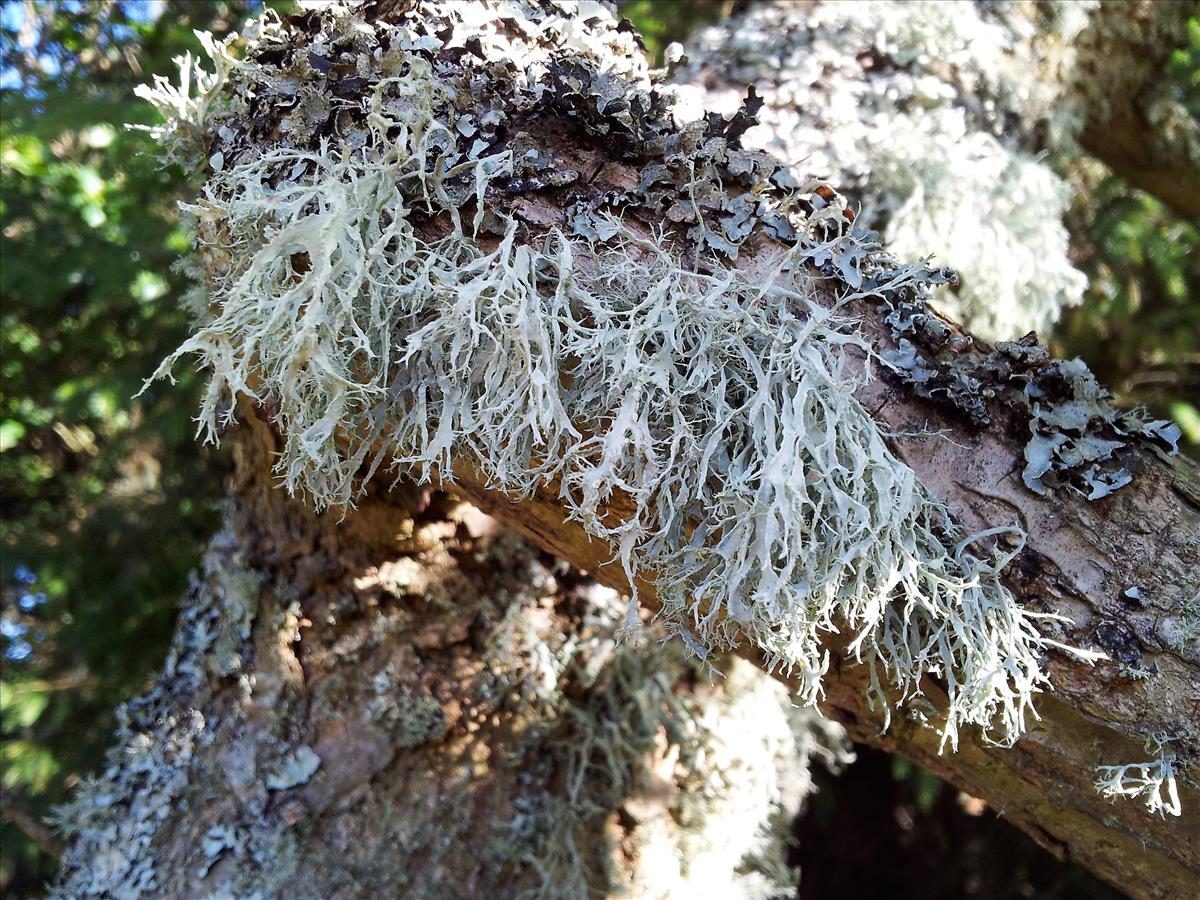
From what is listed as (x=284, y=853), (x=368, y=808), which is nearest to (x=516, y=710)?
(x=368, y=808)

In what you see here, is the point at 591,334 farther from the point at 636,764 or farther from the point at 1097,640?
the point at 636,764

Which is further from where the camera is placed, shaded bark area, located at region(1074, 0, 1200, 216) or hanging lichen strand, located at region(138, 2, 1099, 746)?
shaded bark area, located at region(1074, 0, 1200, 216)

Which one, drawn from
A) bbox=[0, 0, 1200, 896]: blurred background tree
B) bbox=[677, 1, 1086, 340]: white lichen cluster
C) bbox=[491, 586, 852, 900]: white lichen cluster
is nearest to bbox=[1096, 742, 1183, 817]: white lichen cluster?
bbox=[491, 586, 852, 900]: white lichen cluster

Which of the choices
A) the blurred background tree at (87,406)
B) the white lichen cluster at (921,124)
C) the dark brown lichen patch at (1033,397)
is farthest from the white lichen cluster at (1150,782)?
the blurred background tree at (87,406)

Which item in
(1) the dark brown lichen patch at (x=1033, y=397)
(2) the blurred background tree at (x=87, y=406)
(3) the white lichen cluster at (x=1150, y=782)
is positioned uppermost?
(1) the dark brown lichen patch at (x=1033, y=397)

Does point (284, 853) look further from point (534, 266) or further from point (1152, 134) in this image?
point (1152, 134)

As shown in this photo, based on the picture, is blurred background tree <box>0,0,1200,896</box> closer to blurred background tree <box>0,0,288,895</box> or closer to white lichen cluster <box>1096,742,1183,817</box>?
blurred background tree <box>0,0,288,895</box>

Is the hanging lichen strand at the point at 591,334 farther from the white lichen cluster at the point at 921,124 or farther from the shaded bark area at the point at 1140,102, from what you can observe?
the shaded bark area at the point at 1140,102
